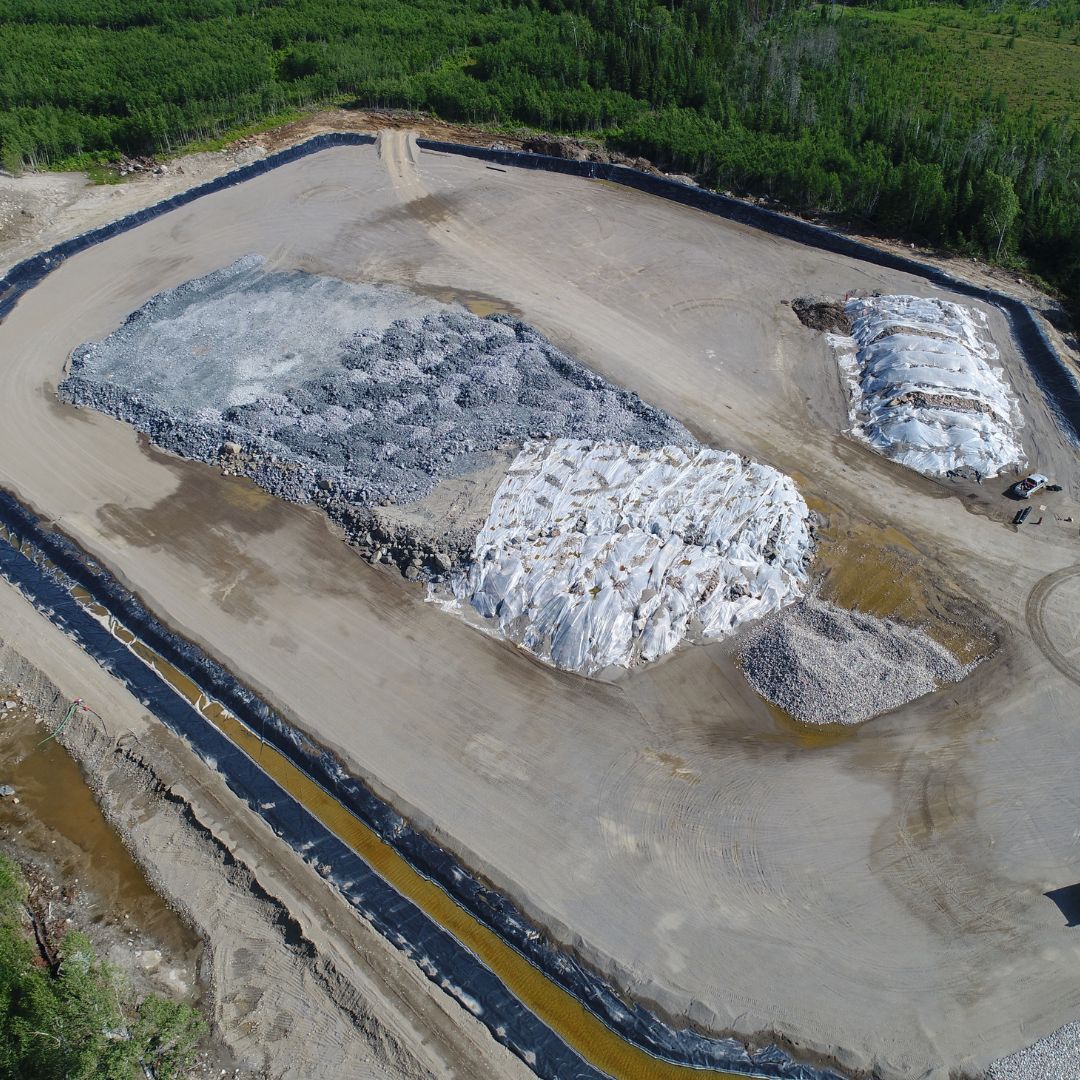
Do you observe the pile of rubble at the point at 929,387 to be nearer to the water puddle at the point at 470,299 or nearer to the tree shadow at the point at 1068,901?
the water puddle at the point at 470,299

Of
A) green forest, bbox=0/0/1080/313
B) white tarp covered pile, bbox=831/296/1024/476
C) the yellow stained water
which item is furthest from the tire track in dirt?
green forest, bbox=0/0/1080/313

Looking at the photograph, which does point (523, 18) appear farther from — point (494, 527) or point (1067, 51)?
point (494, 527)

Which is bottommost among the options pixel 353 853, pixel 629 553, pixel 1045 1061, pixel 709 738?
pixel 1045 1061

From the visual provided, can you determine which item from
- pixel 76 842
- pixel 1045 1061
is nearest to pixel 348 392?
pixel 76 842

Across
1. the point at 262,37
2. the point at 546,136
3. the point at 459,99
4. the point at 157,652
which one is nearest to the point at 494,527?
the point at 157,652

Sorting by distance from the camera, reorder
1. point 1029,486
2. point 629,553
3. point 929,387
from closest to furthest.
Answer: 1. point 629,553
2. point 1029,486
3. point 929,387

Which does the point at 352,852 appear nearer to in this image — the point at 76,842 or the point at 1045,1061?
the point at 76,842

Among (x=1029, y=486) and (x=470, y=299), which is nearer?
(x=1029, y=486)
